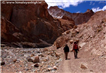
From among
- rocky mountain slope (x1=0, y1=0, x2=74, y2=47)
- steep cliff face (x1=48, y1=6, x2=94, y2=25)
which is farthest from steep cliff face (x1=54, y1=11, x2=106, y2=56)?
steep cliff face (x1=48, y1=6, x2=94, y2=25)

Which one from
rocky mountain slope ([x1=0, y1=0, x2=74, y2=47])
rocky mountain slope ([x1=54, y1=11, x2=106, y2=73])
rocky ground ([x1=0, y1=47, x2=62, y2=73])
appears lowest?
rocky ground ([x1=0, y1=47, x2=62, y2=73])

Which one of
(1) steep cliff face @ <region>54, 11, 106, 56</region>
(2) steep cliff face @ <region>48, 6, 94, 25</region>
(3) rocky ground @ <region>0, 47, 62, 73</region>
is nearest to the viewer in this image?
(3) rocky ground @ <region>0, 47, 62, 73</region>

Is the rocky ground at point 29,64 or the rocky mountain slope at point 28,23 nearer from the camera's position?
the rocky ground at point 29,64

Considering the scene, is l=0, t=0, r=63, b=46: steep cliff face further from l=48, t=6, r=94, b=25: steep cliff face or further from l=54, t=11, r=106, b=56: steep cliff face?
l=48, t=6, r=94, b=25: steep cliff face

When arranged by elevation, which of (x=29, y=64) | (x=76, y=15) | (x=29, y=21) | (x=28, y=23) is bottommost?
(x=29, y=64)

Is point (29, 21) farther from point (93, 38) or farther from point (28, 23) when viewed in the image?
point (93, 38)

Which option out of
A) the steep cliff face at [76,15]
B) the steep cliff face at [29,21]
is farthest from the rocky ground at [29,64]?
the steep cliff face at [76,15]

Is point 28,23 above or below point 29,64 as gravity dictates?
above

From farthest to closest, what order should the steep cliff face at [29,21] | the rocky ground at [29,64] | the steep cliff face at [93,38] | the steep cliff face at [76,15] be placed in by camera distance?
the steep cliff face at [76,15] < the steep cliff face at [29,21] < the steep cliff face at [93,38] < the rocky ground at [29,64]

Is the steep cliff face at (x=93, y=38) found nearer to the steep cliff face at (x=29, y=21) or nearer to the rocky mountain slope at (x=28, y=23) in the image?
the rocky mountain slope at (x=28, y=23)

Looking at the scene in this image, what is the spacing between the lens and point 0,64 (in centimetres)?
741

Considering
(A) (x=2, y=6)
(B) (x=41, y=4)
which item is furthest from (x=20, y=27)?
(B) (x=41, y=4)

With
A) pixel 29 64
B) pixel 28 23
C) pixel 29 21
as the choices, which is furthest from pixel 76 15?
pixel 29 64

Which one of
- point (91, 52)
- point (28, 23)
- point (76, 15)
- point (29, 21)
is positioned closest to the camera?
point (91, 52)
